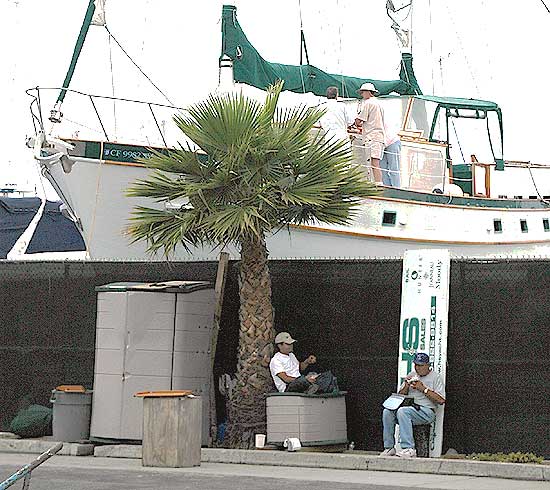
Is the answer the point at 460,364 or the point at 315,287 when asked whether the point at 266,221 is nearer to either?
the point at 315,287

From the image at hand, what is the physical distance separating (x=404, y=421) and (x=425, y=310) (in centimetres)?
149

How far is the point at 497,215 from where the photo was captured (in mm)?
28484

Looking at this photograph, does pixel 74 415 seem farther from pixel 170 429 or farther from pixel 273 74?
pixel 273 74

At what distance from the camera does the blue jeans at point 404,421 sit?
47.4ft

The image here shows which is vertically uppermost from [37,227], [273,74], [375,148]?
[273,74]

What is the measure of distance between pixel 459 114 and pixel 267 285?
14.0m

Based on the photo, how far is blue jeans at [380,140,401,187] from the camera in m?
24.8

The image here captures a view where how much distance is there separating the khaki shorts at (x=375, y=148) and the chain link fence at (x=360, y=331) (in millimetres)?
7322

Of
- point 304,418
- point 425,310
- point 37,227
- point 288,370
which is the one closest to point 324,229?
point 288,370

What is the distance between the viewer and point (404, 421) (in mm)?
14438

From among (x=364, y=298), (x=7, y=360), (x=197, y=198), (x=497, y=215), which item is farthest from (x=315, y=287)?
(x=497, y=215)

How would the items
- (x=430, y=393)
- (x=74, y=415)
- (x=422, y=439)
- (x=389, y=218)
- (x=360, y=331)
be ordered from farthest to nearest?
(x=389, y=218) → (x=74, y=415) → (x=360, y=331) → (x=422, y=439) → (x=430, y=393)

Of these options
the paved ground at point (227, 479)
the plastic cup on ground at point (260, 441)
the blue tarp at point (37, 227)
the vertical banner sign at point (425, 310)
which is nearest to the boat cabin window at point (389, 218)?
the vertical banner sign at point (425, 310)

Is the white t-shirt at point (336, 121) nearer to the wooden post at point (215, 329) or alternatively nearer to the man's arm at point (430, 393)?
the wooden post at point (215, 329)
